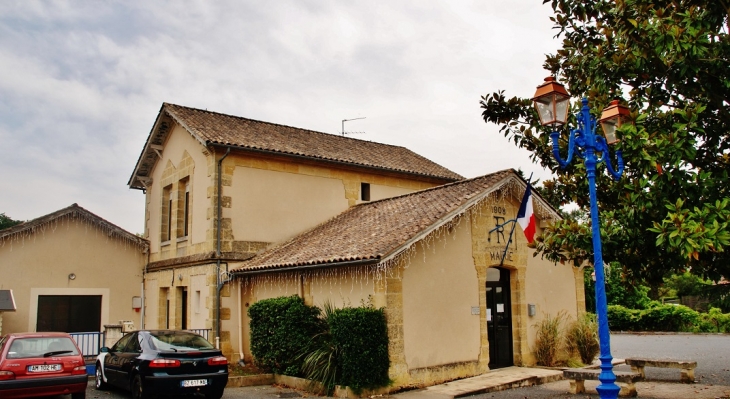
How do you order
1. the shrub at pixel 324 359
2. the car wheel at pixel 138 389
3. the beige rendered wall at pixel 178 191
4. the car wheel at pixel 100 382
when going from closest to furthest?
1. the car wheel at pixel 138 389
2. the shrub at pixel 324 359
3. the car wheel at pixel 100 382
4. the beige rendered wall at pixel 178 191

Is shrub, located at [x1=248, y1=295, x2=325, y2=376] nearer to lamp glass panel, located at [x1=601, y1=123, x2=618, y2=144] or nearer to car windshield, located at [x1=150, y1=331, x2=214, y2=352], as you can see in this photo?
car windshield, located at [x1=150, y1=331, x2=214, y2=352]

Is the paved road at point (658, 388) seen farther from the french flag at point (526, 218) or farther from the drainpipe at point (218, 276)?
the french flag at point (526, 218)

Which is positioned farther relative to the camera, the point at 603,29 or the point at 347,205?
the point at 347,205

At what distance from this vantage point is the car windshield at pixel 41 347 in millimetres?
10195

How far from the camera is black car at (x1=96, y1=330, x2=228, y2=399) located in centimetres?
1022

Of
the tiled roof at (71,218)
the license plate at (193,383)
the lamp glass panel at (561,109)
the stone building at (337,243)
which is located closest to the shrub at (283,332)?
the stone building at (337,243)

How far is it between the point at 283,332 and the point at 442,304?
354 cm

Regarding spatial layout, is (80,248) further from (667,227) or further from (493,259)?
(667,227)

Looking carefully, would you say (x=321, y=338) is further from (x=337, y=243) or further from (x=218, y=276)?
(x=218, y=276)

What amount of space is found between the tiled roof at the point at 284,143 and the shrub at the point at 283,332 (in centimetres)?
488

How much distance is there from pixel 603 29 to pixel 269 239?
407 inches

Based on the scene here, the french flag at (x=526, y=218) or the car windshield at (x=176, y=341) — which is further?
the french flag at (x=526, y=218)

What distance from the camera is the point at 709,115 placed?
913 cm

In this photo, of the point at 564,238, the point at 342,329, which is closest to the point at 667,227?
the point at 564,238
